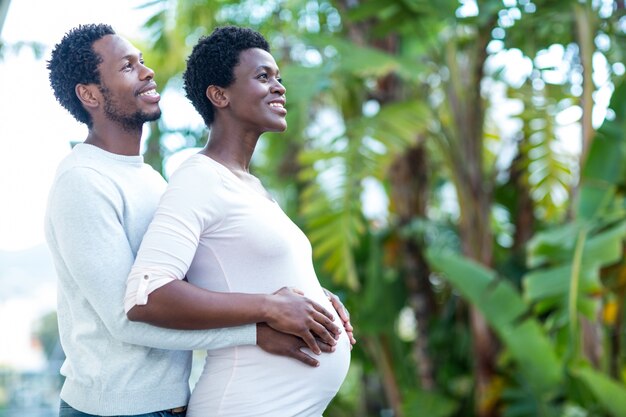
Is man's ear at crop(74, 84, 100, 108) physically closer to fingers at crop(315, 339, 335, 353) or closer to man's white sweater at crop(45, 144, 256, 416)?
man's white sweater at crop(45, 144, 256, 416)

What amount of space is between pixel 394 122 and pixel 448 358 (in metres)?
1.79

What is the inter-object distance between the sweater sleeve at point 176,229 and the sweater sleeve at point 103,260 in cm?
4

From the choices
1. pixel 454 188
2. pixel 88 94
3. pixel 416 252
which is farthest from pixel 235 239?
pixel 416 252

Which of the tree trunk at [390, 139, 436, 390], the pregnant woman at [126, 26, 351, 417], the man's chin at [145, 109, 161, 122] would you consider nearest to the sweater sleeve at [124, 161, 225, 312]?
the pregnant woman at [126, 26, 351, 417]

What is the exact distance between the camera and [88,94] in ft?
4.70

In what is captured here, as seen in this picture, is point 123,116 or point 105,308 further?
point 123,116

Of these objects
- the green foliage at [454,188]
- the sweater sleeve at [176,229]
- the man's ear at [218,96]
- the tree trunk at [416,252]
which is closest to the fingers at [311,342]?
the sweater sleeve at [176,229]

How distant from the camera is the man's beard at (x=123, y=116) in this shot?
1.43 metres

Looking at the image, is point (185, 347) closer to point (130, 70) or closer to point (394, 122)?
point (130, 70)

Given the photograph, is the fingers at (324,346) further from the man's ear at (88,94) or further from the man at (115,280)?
the man's ear at (88,94)

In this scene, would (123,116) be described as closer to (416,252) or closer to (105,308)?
(105,308)

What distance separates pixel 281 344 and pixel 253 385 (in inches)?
2.8

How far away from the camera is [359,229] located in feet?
15.2

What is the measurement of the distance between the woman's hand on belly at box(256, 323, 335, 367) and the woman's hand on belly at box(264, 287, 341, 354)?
1cm
